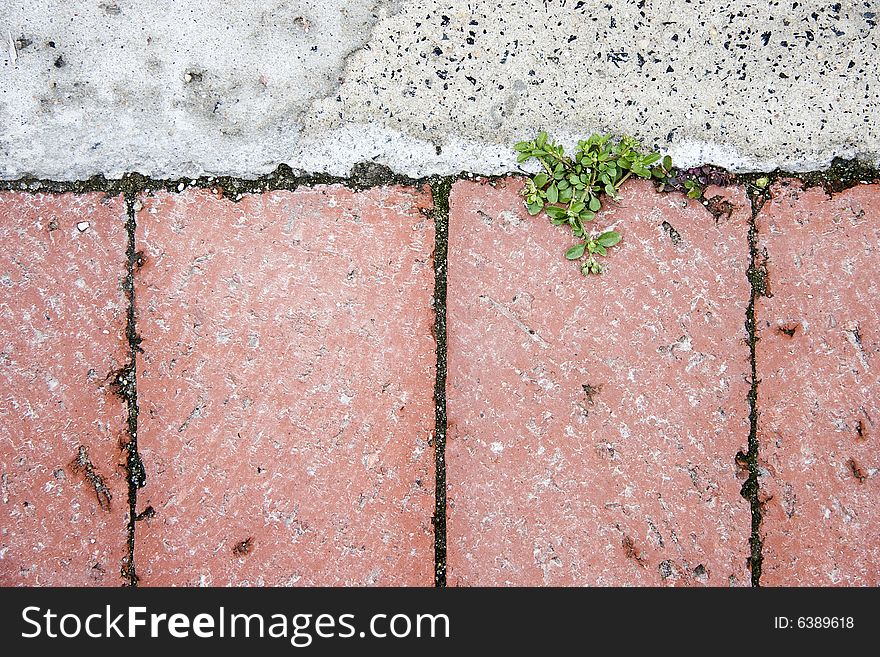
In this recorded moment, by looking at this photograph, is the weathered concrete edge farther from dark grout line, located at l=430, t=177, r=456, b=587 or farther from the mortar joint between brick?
the mortar joint between brick

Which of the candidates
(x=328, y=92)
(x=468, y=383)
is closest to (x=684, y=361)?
(x=468, y=383)

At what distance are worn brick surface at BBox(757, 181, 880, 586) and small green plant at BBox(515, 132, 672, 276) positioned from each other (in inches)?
12.0

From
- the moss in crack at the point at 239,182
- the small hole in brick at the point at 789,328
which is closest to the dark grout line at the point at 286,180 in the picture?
the moss in crack at the point at 239,182

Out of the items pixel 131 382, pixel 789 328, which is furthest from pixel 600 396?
pixel 131 382

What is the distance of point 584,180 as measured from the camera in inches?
57.2

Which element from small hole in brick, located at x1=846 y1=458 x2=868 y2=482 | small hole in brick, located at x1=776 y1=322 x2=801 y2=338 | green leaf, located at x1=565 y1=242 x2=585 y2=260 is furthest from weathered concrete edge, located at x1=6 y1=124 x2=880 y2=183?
small hole in brick, located at x1=846 y1=458 x2=868 y2=482

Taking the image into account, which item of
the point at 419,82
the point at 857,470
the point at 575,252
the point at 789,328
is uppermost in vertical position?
the point at 419,82

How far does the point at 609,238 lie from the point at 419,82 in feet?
1.89

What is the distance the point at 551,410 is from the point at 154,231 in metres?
1.03

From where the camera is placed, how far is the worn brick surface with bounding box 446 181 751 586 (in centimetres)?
146

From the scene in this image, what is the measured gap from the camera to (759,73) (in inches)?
57.9

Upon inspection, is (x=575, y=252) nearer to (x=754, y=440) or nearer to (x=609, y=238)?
(x=609, y=238)

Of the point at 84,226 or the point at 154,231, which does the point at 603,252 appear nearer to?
the point at 154,231

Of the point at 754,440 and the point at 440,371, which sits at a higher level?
the point at 440,371
